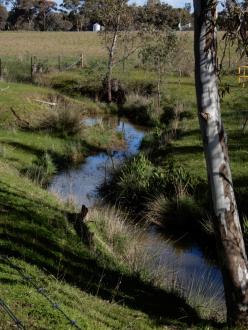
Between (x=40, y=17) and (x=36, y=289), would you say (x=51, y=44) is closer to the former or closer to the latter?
(x=40, y=17)

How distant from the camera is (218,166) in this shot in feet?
23.2

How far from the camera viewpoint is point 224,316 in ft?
27.5

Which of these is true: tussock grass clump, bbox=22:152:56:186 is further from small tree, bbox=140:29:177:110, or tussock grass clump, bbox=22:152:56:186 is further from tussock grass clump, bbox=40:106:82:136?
small tree, bbox=140:29:177:110

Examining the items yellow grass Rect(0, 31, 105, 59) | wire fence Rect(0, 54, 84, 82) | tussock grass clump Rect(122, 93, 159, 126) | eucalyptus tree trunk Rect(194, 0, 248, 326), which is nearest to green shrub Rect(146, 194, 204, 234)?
eucalyptus tree trunk Rect(194, 0, 248, 326)

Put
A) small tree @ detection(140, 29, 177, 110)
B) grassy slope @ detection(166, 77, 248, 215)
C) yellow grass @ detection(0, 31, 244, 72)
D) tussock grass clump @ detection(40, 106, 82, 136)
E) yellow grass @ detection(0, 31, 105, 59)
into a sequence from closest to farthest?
1. grassy slope @ detection(166, 77, 248, 215)
2. tussock grass clump @ detection(40, 106, 82, 136)
3. small tree @ detection(140, 29, 177, 110)
4. yellow grass @ detection(0, 31, 244, 72)
5. yellow grass @ detection(0, 31, 105, 59)

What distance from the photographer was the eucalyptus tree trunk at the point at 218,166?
22.2 ft

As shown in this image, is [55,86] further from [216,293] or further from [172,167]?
[216,293]

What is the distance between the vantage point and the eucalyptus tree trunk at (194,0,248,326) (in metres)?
6.77

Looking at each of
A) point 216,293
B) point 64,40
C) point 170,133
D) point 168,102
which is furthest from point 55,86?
point 64,40

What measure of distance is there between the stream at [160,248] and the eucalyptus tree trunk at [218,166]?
1.70 m

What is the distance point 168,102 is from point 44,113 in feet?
22.1

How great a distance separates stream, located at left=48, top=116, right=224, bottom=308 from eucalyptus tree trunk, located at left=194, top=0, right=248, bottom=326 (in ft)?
5.59

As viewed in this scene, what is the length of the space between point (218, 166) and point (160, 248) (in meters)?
5.40

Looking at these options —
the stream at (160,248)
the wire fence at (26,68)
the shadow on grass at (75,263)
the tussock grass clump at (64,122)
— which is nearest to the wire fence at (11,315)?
the shadow on grass at (75,263)
